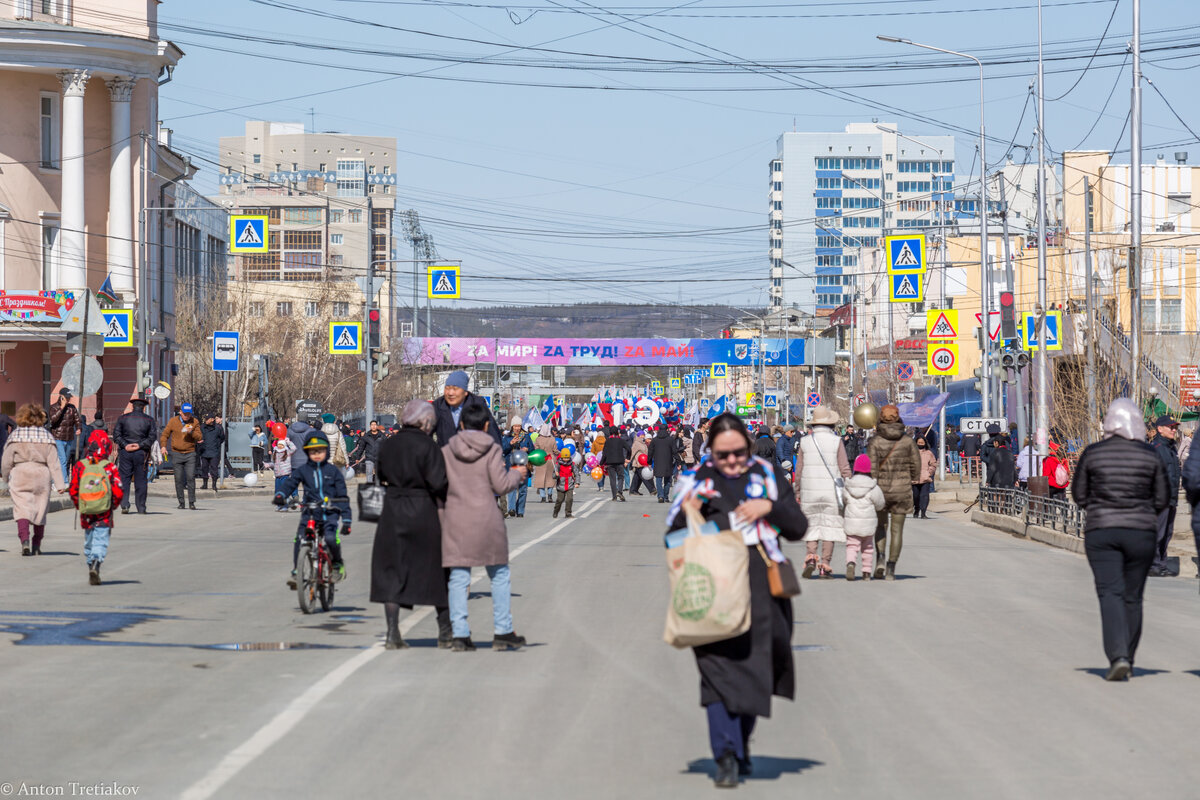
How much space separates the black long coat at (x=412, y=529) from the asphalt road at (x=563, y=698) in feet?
1.44

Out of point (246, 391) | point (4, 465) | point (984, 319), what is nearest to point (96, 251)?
point (246, 391)

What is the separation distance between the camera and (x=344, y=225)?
192 meters

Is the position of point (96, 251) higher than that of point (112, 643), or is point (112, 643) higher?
point (96, 251)

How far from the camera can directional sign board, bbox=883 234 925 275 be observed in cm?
3741

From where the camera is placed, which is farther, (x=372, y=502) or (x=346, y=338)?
(x=346, y=338)

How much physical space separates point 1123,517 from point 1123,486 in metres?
0.20

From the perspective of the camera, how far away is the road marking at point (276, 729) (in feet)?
22.7

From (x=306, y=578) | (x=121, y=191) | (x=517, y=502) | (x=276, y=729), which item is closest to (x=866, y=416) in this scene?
(x=306, y=578)

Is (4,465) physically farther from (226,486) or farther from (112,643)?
(226,486)

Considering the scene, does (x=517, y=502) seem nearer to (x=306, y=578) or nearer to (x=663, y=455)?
(x=663, y=455)

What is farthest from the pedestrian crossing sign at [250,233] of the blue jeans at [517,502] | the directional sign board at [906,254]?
the directional sign board at [906,254]

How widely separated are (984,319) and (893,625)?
2580 centimetres

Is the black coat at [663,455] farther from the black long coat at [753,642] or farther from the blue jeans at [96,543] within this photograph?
the black long coat at [753,642]

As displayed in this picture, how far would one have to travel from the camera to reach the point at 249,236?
40188 mm
